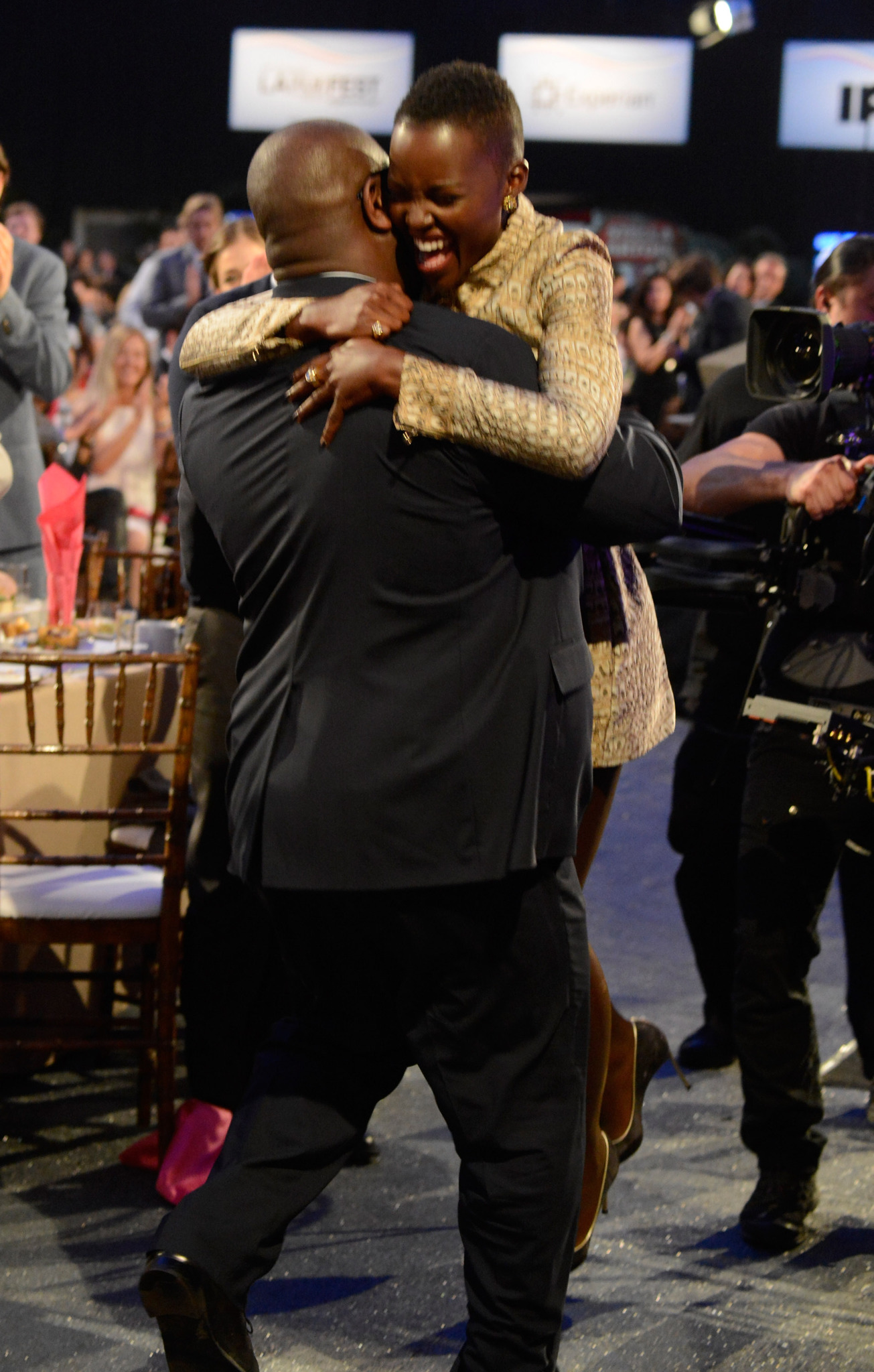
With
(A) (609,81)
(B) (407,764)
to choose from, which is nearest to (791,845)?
(B) (407,764)

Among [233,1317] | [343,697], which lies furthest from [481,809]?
[233,1317]

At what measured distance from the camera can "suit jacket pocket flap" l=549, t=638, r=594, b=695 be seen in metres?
1.70

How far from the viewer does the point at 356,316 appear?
1.59 metres

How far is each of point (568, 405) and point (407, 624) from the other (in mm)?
279

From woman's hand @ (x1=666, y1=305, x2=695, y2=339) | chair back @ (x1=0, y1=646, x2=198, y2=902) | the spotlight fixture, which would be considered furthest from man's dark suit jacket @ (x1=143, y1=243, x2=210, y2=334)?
chair back @ (x1=0, y1=646, x2=198, y2=902)

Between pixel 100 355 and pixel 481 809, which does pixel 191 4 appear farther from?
pixel 481 809

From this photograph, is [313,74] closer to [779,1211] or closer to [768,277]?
[768,277]

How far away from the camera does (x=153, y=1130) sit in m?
3.01

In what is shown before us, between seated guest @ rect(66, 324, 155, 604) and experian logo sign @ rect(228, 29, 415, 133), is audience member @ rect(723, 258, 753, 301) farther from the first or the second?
seated guest @ rect(66, 324, 155, 604)

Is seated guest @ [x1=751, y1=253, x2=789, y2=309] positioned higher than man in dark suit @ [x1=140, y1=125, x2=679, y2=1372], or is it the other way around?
seated guest @ [x1=751, y1=253, x2=789, y2=309]

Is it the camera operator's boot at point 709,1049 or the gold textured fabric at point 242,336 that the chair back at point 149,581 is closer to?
the camera operator's boot at point 709,1049

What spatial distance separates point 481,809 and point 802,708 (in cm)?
92

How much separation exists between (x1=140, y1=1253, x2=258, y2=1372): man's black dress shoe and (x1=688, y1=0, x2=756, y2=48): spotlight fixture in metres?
11.1

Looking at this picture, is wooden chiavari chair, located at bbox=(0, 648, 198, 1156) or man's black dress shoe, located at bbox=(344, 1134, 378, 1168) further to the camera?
man's black dress shoe, located at bbox=(344, 1134, 378, 1168)
